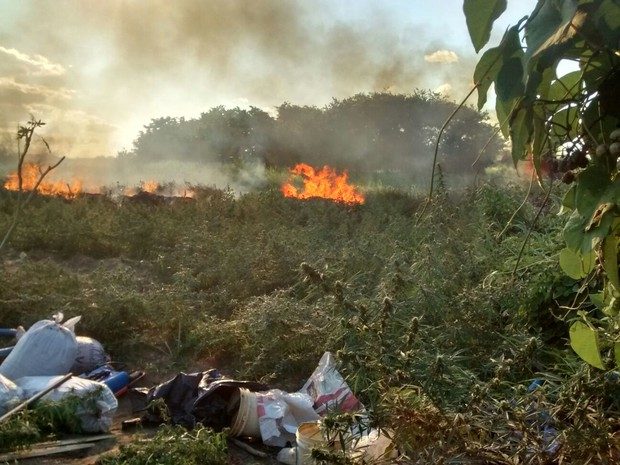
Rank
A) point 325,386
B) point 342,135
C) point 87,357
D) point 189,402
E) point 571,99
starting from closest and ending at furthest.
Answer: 1. point 571,99
2. point 325,386
3. point 189,402
4. point 87,357
5. point 342,135

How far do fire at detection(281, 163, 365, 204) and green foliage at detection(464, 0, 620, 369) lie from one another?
35.7ft

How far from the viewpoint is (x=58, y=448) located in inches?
146

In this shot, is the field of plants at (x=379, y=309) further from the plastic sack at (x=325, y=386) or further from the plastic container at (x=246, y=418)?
the plastic container at (x=246, y=418)

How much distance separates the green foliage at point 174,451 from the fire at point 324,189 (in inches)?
342

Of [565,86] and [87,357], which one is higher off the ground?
[565,86]

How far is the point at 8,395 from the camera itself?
3914 millimetres

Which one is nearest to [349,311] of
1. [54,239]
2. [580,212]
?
[580,212]

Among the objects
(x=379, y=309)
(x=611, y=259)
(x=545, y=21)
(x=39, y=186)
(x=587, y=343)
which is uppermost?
(x=39, y=186)

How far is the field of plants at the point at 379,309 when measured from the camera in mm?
2074

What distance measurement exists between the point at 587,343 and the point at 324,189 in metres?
13.7

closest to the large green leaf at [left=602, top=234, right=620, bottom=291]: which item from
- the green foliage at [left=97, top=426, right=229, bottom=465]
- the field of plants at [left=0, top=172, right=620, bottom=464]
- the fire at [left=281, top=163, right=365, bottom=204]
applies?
the field of plants at [left=0, top=172, right=620, bottom=464]

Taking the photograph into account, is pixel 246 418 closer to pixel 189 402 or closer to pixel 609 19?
pixel 189 402

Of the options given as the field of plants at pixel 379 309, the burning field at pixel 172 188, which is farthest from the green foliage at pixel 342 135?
the field of plants at pixel 379 309

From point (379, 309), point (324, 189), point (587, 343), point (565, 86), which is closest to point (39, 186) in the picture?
point (324, 189)
